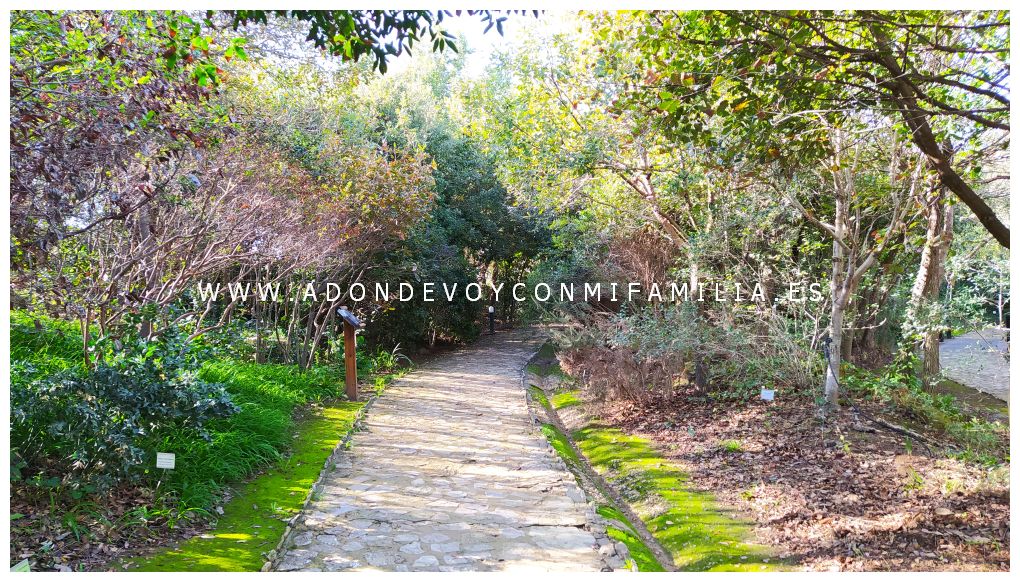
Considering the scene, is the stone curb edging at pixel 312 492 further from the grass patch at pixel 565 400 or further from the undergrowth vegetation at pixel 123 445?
the grass patch at pixel 565 400

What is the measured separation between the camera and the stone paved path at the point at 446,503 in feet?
13.7

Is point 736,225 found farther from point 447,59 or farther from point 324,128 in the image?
point 447,59

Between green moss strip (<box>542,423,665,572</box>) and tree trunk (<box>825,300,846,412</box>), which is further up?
tree trunk (<box>825,300,846,412</box>)

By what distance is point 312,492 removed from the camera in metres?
5.38

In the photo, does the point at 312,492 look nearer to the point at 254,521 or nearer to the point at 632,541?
the point at 254,521

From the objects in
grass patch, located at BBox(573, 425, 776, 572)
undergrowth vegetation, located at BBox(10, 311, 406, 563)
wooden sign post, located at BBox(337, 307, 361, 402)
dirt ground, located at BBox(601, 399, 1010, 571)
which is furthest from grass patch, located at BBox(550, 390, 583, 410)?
undergrowth vegetation, located at BBox(10, 311, 406, 563)

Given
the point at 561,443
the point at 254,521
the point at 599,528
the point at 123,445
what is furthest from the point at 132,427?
the point at 561,443

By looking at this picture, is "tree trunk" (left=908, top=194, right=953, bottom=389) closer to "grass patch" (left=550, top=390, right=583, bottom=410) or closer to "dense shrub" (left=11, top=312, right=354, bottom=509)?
"grass patch" (left=550, top=390, right=583, bottom=410)

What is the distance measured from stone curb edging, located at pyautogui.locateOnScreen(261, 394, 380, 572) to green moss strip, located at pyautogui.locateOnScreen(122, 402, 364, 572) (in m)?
0.05

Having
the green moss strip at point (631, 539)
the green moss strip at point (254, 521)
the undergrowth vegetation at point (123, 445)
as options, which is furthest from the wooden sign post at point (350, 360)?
the green moss strip at point (631, 539)

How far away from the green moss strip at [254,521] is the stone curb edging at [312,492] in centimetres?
5

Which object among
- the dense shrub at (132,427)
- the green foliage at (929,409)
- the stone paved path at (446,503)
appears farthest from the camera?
the green foliage at (929,409)

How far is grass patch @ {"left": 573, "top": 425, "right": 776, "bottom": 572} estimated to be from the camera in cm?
475
